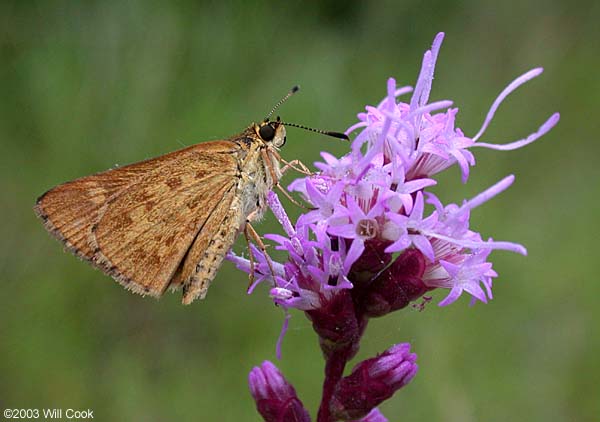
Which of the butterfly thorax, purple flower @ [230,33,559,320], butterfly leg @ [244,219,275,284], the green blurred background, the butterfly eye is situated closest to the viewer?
purple flower @ [230,33,559,320]

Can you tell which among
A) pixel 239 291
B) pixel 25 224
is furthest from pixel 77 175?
pixel 239 291

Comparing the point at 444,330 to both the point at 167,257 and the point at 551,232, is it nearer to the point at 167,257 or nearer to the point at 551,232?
the point at 551,232

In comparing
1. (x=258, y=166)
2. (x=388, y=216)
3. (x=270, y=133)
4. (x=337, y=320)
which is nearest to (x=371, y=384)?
(x=337, y=320)

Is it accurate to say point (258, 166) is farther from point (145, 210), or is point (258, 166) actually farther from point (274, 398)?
point (274, 398)

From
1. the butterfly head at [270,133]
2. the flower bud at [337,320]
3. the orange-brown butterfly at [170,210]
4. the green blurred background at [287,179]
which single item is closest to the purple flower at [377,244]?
the flower bud at [337,320]

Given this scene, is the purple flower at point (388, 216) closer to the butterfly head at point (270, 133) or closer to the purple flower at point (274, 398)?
the purple flower at point (274, 398)

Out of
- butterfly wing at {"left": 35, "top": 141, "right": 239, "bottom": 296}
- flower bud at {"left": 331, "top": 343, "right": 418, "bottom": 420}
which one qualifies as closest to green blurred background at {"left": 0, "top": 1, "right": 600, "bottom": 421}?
butterfly wing at {"left": 35, "top": 141, "right": 239, "bottom": 296}

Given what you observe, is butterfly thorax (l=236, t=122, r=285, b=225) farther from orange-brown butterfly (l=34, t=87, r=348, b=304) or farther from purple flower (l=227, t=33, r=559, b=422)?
purple flower (l=227, t=33, r=559, b=422)
